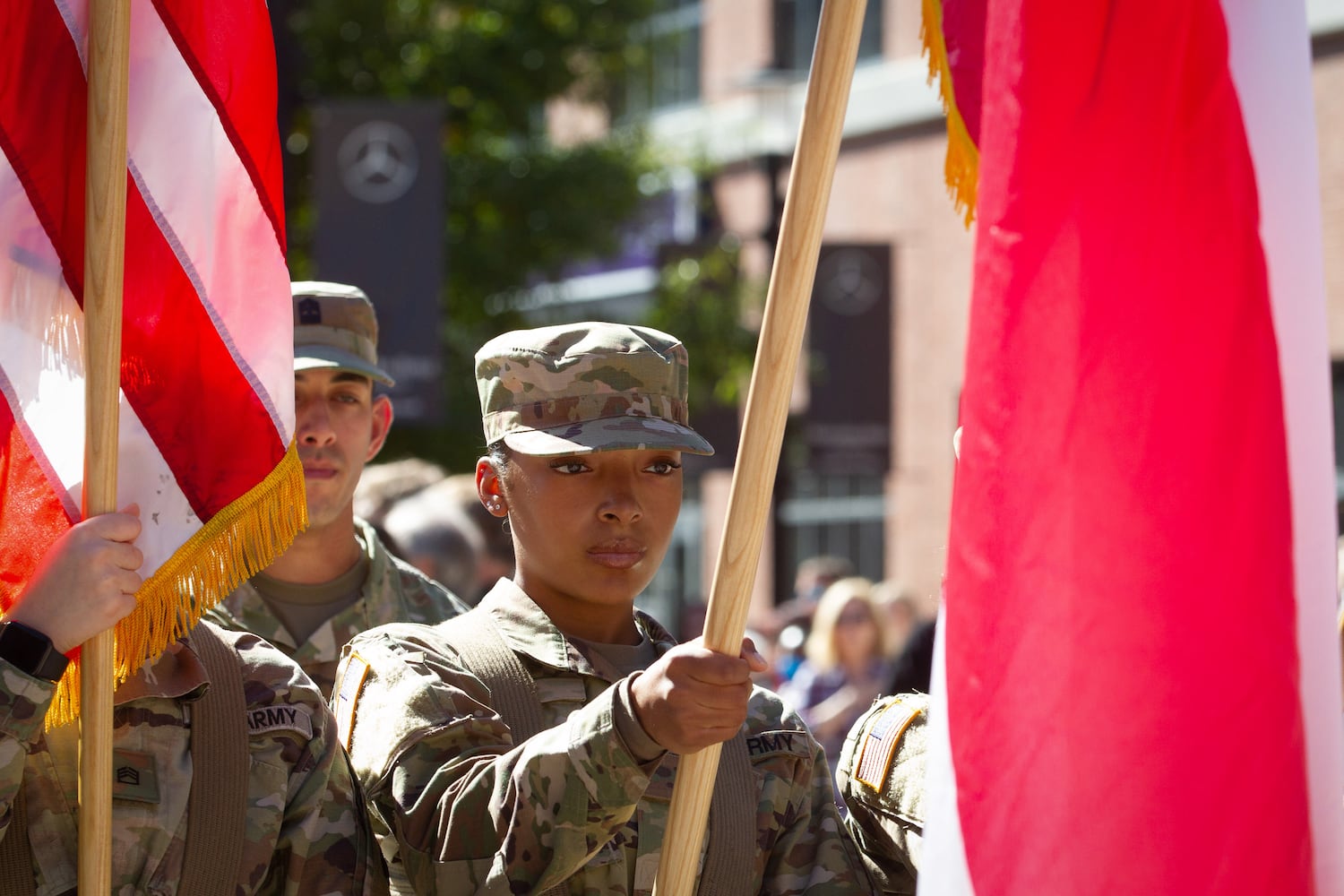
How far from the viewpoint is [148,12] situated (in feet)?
10.0

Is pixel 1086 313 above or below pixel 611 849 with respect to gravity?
above

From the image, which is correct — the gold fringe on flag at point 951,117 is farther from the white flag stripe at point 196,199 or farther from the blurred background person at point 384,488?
the blurred background person at point 384,488

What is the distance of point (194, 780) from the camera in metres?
2.91

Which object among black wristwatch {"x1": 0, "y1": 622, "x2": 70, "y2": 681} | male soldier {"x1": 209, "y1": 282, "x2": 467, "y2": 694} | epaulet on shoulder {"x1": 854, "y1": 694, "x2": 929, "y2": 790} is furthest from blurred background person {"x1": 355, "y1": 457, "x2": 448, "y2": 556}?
black wristwatch {"x1": 0, "y1": 622, "x2": 70, "y2": 681}

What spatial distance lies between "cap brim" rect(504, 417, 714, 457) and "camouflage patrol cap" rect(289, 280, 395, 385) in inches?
46.4

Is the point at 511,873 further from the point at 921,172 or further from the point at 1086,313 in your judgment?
the point at 921,172

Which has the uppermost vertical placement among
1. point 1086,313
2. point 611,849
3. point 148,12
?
point 148,12

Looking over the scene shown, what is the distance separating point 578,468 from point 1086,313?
91 centimetres

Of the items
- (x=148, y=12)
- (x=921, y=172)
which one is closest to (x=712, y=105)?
(x=921, y=172)

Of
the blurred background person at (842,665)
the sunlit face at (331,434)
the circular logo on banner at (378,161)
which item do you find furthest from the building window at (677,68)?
the sunlit face at (331,434)

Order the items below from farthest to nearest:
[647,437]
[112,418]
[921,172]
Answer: [921,172] → [647,437] → [112,418]

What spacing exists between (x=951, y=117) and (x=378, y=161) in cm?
853

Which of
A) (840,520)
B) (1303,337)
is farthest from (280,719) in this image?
(840,520)

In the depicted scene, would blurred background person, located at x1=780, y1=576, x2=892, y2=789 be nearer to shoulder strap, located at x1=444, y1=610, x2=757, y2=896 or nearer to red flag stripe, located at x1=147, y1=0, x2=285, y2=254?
shoulder strap, located at x1=444, y1=610, x2=757, y2=896
